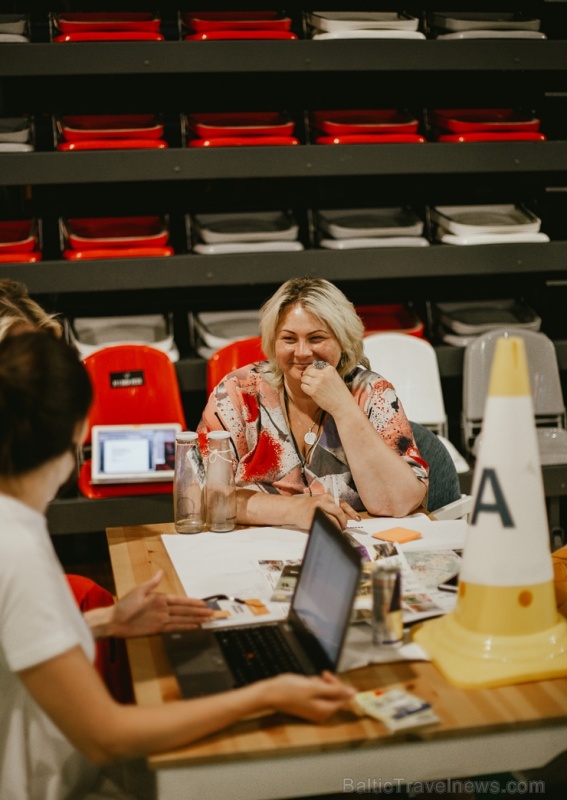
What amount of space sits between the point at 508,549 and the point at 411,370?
8.56ft

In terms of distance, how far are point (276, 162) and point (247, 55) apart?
475mm

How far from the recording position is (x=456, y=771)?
57.2 inches

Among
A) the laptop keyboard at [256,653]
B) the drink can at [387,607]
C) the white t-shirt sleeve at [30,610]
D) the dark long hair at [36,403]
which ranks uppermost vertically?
the dark long hair at [36,403]

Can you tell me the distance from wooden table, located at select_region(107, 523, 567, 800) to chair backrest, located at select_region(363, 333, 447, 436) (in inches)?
104

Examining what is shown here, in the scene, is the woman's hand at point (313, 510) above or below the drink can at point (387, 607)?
below

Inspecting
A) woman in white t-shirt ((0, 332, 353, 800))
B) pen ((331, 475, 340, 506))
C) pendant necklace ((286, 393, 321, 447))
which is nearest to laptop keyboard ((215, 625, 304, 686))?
woman in white t-shirt ((0, 332, 353, 800))

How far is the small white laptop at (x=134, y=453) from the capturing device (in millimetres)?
3666

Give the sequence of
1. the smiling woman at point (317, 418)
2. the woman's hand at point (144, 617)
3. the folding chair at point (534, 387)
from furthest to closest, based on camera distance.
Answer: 1. the folding chair at point (534, 387)
2. the smiling woman at point (317, 418)
3. the woman's hand at point (144, 617)

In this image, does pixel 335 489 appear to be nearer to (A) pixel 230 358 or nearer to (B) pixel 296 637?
(B) pixel 296 637

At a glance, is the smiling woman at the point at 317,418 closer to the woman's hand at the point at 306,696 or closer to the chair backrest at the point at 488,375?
the woman's hand at the point at 306,696

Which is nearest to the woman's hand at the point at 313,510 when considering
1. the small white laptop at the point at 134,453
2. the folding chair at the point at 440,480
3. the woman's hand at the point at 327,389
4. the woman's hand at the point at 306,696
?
the woman's hand at the point at 327,389

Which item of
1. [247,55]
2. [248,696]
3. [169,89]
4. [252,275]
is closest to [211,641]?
[248,696]

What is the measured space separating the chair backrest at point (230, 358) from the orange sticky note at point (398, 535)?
1714 mm

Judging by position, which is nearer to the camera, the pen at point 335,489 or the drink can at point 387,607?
the drink can at point 387,607
